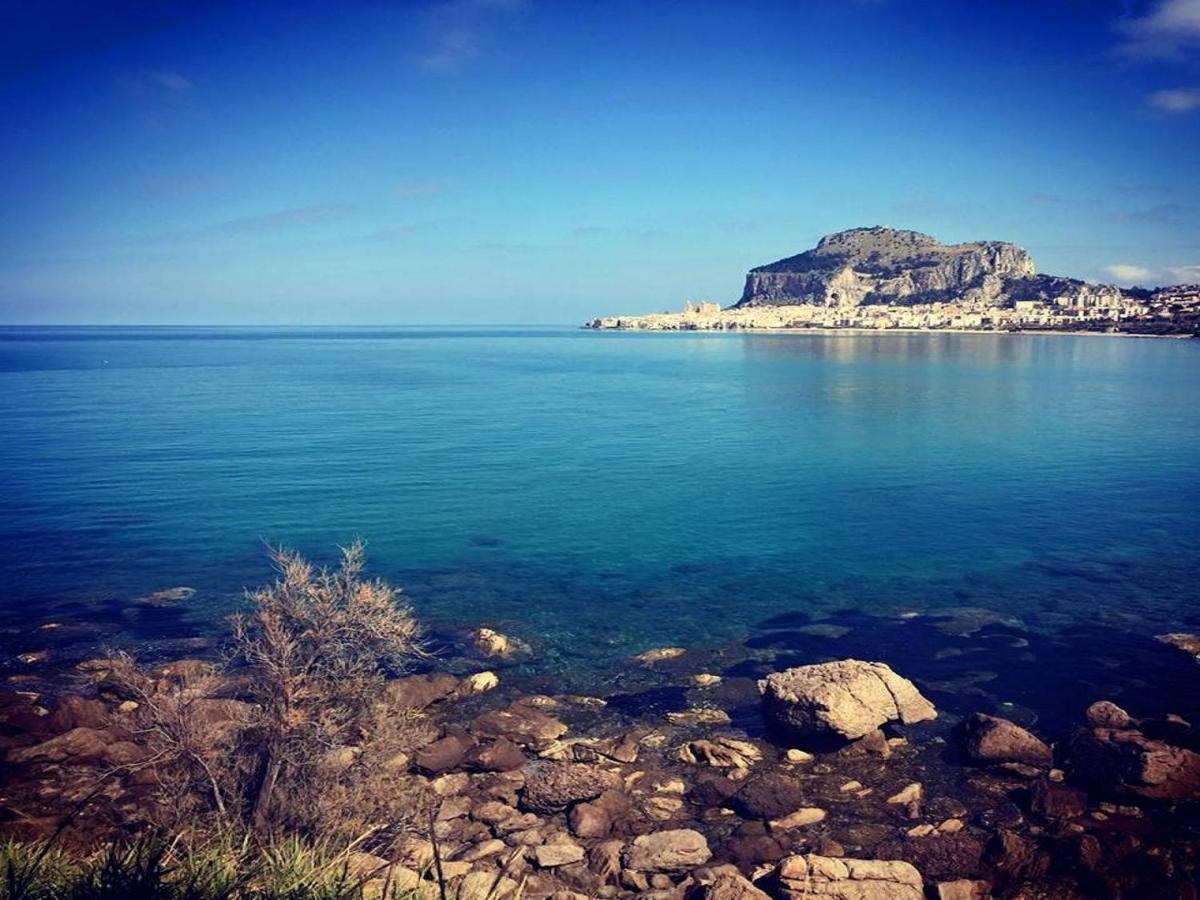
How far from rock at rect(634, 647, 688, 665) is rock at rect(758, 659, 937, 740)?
345 centimetres

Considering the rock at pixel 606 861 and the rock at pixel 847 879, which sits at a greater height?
the rock at pixel 847 879

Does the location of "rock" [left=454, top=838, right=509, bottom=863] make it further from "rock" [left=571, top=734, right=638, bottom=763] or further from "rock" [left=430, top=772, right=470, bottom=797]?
"rock" [left=571, top=734, right=638, bottom=763]

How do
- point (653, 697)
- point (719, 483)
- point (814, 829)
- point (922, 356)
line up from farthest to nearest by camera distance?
point (922, 356)
point (719, 483)
point (653, 697)
point (814, 829)

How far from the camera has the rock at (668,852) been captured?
37.3 feet

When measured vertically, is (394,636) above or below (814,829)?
above

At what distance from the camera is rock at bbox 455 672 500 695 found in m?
17.0

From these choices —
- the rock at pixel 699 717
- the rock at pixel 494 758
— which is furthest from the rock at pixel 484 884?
the rock at pixel 699 717

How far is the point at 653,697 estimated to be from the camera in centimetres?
1688

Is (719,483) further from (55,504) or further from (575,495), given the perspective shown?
(55,504)

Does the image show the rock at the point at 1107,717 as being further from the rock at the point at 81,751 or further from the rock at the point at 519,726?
the rock at the point at 81,751

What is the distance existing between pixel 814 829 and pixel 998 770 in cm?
402

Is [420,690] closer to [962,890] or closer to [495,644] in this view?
[495,644]

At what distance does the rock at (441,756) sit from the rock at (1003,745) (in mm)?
9583

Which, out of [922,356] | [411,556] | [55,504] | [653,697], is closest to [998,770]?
[653,697]
